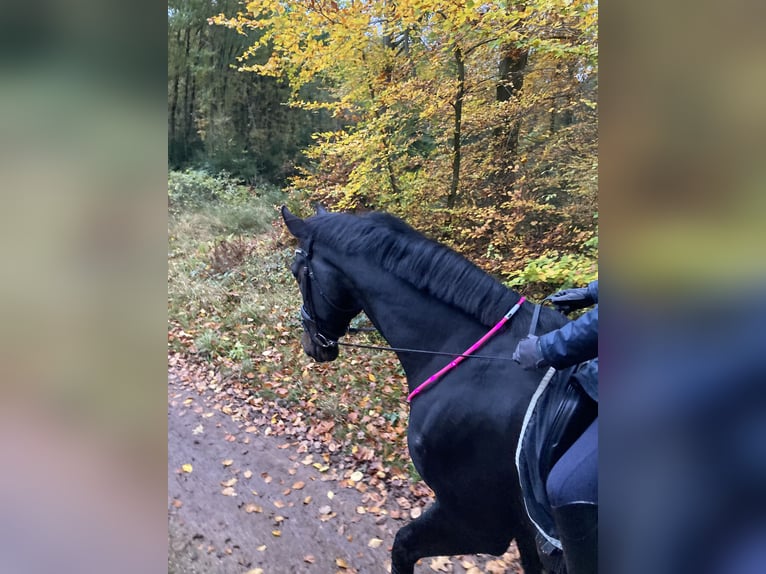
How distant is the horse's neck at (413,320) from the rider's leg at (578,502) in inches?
29.9

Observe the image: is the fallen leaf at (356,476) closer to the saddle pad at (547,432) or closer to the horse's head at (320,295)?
the horse's head at (320,295)

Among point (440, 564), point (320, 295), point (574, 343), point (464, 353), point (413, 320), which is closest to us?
point (574, 343)

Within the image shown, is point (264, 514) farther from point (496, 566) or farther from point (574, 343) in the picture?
point (574, 343)

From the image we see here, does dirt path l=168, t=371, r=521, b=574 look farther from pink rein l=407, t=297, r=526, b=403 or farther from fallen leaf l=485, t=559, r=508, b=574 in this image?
pink rein l=407, t=297, r=526, b=403

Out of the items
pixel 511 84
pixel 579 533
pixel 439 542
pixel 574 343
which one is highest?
pixel 511 84

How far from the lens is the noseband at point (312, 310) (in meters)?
2.88

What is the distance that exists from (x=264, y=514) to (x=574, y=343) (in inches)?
117

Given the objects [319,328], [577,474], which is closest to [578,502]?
[577,474]

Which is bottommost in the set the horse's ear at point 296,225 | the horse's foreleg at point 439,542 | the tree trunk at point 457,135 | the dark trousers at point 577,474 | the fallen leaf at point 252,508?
the fallen leaf at point 252,508

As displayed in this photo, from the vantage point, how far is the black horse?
7.72ft

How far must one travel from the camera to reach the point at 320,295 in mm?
2904

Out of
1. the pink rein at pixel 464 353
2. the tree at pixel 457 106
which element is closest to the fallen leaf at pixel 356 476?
the pink rein at pixel 464 353
